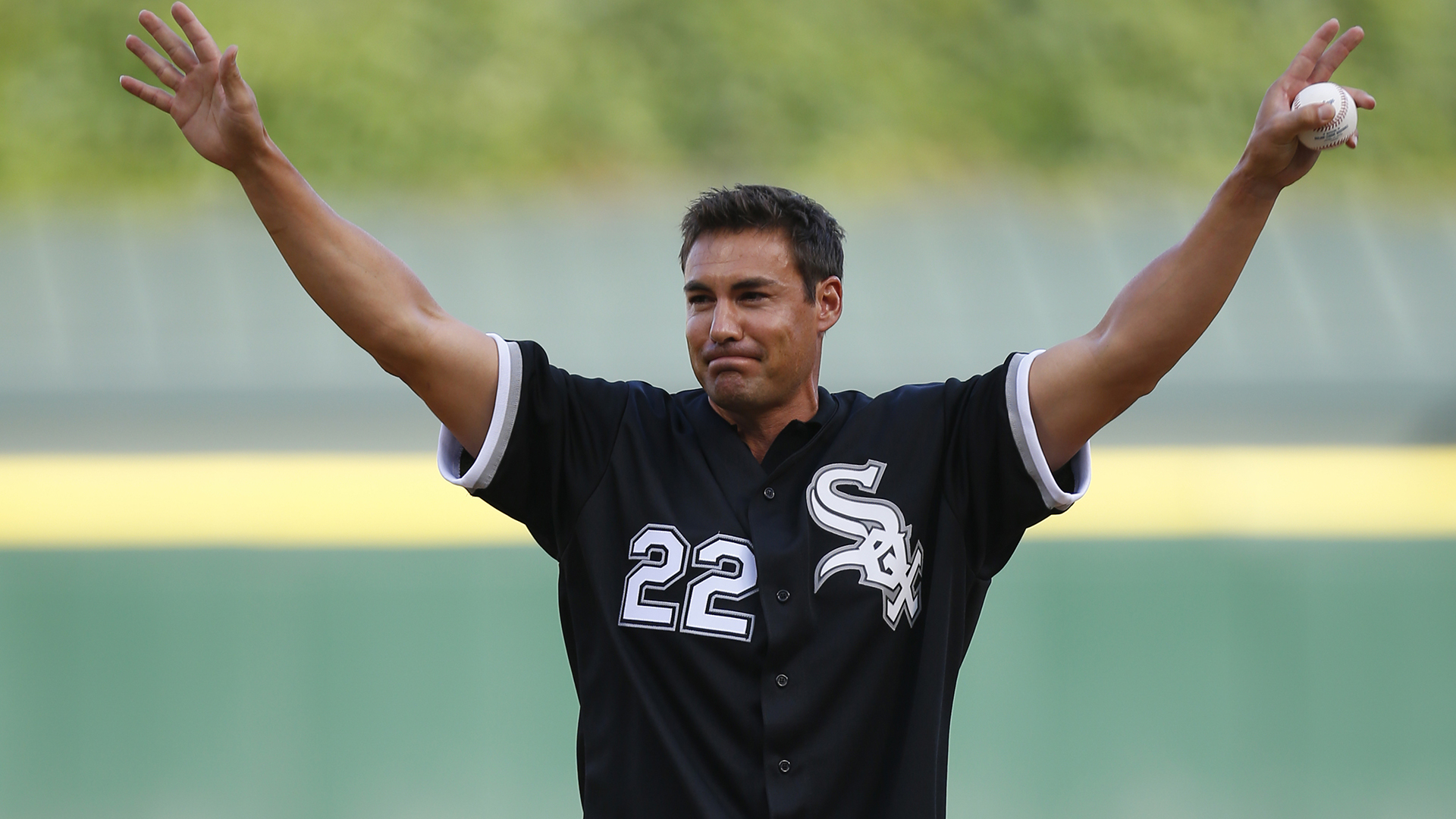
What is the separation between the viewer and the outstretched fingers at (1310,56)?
1971 millimetres

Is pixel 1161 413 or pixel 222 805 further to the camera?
pixel 1161 413

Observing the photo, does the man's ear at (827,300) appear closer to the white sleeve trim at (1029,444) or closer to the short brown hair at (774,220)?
the short brown hair at (774,220)

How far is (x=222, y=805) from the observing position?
4.75m

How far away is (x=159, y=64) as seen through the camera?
206 centimetres

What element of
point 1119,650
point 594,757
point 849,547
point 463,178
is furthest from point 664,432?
point 463,178

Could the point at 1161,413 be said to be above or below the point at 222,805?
above

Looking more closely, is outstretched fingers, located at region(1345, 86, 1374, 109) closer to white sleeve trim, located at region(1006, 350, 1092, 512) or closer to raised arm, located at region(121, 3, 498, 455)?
white sleeve trim, located at region(1006, 350, 1092, 512)

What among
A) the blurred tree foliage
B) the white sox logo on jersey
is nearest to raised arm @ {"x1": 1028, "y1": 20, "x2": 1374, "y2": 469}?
the white sox logo on jersey

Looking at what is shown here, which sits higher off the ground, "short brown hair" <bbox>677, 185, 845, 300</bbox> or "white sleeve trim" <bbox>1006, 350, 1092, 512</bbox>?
"short brown hair" <bbox>677, 185, 845, 300</bbox>

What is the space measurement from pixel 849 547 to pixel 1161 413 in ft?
11.4

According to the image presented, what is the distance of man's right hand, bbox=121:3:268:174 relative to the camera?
193cm

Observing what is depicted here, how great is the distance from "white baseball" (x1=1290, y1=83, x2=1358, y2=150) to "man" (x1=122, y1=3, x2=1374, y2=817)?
0.08 ft

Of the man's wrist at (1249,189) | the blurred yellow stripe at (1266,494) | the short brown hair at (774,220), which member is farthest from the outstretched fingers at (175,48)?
the blurred yellow stripe at (1266,494)

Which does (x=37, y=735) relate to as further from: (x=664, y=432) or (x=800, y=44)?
(x=800, y=44)
